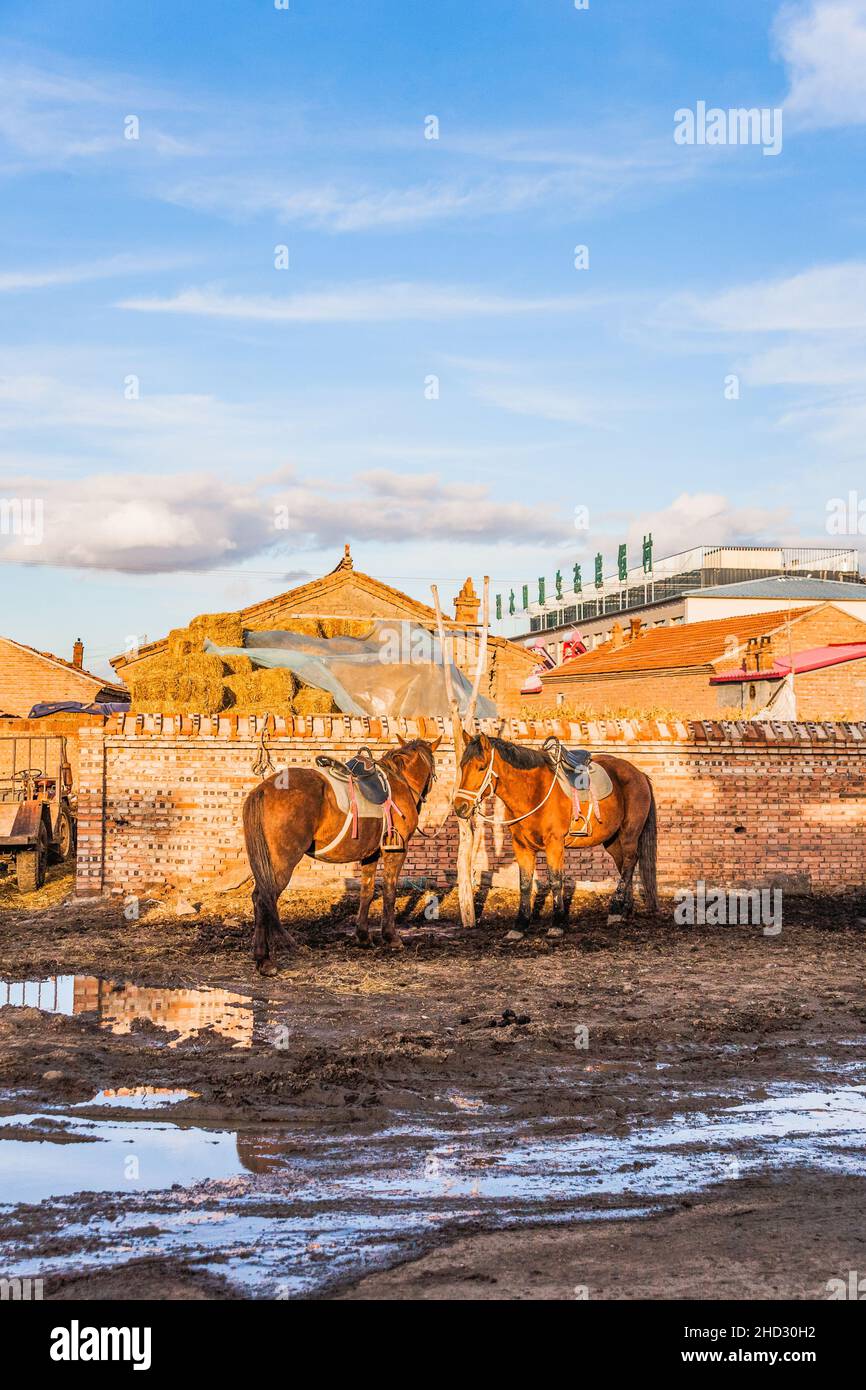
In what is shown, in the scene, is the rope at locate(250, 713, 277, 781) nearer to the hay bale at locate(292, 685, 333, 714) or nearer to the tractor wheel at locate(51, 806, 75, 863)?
the tractor wheel at locate(51, 806, 75, 863)

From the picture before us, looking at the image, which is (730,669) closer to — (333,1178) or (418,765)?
(418,765)

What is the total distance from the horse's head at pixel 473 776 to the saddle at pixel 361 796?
2.33 feet

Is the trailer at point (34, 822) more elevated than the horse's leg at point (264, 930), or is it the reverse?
the trailer at point (34, 822)

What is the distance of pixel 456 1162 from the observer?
18.5 feet

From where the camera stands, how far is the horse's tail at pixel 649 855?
13477 mm

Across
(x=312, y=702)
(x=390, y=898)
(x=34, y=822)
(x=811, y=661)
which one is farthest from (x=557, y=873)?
(x=811, y=661)

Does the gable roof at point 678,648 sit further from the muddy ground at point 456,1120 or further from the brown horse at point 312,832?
the muddy ground at point 456,1120

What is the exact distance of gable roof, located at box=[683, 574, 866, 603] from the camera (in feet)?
196

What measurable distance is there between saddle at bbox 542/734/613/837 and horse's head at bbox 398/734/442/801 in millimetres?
1373

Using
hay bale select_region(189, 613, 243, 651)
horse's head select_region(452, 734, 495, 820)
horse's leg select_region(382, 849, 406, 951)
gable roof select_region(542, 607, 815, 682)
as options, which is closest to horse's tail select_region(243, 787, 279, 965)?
horse's leg select_region(382, 849, 406, 951)

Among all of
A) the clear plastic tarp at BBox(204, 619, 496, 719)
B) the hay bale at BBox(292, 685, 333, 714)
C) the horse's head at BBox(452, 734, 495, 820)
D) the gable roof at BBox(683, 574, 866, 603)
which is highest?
the gable roof at BBox(683, 574, 866, 603)

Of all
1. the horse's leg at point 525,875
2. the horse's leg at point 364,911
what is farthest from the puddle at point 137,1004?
the horse's leg at point 525,875

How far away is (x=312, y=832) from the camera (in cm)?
1105
